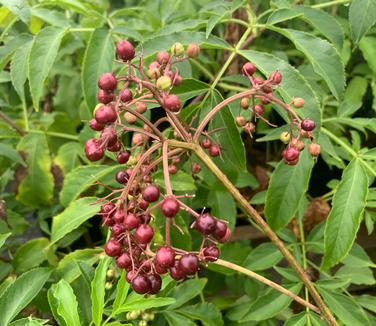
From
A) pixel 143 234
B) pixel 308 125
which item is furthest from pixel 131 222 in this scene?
pixel 308 125

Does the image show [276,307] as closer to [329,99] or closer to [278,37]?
[329,99]

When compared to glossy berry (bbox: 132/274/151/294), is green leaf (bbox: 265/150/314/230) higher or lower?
lower

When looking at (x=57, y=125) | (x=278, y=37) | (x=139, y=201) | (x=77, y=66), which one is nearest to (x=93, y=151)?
(x=139, y=201)

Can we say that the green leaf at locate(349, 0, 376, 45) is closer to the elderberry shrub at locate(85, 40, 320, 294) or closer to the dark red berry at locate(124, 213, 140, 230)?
the elderberry shrub at locate(85, 40, 320, 294)

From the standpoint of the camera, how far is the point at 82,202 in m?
0.83

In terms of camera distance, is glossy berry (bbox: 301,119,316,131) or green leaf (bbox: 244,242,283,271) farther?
green leaf (bbox: 244,242,283,271)

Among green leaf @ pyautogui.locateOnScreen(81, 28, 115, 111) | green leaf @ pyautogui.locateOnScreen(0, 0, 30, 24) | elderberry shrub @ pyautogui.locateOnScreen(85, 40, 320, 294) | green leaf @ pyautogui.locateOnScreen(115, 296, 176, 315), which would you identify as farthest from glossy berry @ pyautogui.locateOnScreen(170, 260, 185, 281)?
green leaf @ pyautogui.locateOnScreen(0, 0, 30, 24)

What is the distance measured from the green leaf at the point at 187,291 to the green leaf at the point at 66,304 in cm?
Result: 25

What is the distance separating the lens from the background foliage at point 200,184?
705 millimetres

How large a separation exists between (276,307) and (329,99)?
620 millimetres

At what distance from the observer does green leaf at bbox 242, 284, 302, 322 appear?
0.80 m

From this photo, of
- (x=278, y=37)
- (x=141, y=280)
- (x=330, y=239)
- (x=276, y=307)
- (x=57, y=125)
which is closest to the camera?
(x=141, y=280)

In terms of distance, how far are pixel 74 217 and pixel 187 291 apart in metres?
0.21

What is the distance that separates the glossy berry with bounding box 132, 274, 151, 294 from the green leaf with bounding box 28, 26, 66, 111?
0.42 metres
